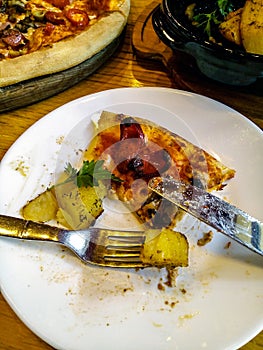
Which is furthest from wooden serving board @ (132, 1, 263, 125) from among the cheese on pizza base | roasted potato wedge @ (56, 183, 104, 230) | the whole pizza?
roasted potato wedge @ (56, 183, 104, 230)

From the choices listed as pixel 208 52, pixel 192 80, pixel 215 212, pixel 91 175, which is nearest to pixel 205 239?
pixel 215 212

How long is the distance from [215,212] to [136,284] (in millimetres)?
→ 317

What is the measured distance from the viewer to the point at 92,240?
4.70ft

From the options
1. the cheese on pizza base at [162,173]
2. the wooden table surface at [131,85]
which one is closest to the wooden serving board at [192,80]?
the wooden table surface at [131,85]

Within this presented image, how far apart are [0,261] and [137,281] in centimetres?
42

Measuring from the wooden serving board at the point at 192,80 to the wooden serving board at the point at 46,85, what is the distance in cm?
15

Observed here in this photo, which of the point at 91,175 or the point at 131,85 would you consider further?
the point at 131,85

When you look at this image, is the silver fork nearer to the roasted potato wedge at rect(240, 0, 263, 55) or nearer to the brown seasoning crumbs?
the brown seasoning crumbs

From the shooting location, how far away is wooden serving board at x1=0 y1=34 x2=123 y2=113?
6.20ft

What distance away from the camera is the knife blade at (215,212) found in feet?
4.37

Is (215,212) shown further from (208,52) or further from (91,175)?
Result: (208,52)

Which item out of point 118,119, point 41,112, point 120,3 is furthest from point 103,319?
point 120,3

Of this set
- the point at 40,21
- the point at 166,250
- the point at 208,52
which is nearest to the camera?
the point at 166,250

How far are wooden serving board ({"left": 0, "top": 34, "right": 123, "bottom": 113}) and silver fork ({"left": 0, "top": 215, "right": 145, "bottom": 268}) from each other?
0.66m
